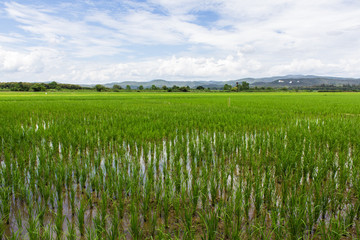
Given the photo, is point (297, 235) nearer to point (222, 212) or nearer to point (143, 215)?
point (222, 212)

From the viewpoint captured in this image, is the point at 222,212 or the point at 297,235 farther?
the point at 222,212

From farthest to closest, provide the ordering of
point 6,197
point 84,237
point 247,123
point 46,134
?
point 247,123, point 46,134, point 6,197, point 84,237

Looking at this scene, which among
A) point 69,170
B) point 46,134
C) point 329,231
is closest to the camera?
point 329,231

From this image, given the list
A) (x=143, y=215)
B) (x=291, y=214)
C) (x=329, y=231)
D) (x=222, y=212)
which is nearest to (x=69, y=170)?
(x=143, y=215)

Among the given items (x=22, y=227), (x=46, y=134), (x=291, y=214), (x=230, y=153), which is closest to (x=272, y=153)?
(x=230, y=153)

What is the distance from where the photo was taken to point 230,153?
4.50m

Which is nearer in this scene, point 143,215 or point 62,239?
point 62,239

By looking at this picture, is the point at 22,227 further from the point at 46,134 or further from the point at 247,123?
the point at 247,123

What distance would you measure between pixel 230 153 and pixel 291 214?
8.02 ft

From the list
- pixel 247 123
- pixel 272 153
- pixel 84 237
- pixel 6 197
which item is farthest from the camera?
pixel 247 123

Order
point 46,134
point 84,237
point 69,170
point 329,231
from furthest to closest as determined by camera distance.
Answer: point 46,134 → point 69,170 → point 84,237 → point 329,231

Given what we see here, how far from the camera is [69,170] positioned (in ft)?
10.5

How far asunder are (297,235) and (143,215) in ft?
4.68

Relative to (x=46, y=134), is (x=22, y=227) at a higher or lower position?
lower
